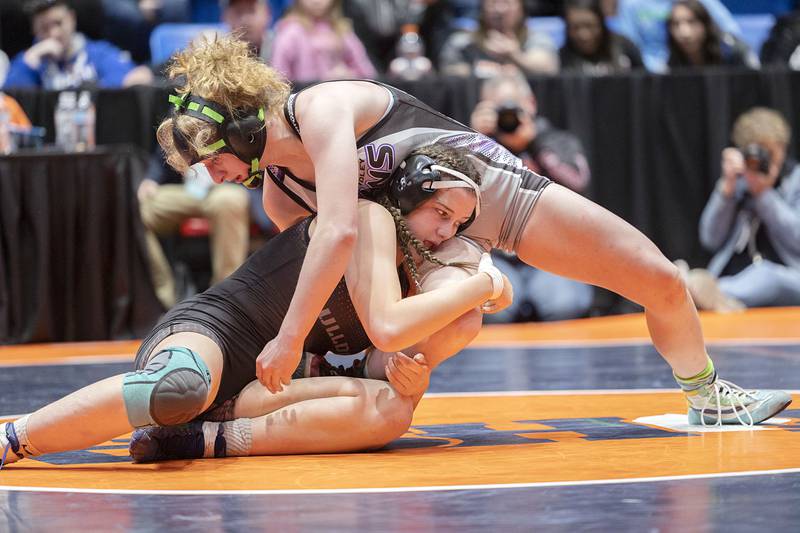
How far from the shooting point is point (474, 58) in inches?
312

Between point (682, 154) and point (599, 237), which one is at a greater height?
point (599, 237)

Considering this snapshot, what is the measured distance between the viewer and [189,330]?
3020 millimetres

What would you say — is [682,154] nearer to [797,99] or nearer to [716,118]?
[716,118]

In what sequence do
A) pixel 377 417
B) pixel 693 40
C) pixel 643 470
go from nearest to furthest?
pixel 643 470
pixel 377 417
pixel 693 40

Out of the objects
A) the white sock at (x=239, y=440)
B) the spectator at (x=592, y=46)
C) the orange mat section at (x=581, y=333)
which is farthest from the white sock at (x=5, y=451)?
the spectator at (x=592, y=46)

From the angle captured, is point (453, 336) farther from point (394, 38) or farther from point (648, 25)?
point (648, 25)

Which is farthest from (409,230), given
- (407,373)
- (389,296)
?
(407,373)

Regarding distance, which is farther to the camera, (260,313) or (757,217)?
(757,217)

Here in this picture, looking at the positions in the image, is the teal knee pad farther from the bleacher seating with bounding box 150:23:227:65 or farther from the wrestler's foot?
the bleacher seating with bounding box 150:23:227:65

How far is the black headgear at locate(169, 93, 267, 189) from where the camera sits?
9.74ft

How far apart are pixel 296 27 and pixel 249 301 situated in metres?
4.84

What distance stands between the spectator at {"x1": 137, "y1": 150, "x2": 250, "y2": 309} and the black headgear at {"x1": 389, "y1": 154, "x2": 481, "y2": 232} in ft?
12.3

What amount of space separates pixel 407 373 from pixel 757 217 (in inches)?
193

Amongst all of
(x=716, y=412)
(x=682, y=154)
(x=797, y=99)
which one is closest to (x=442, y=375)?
(x=716, y=412)
